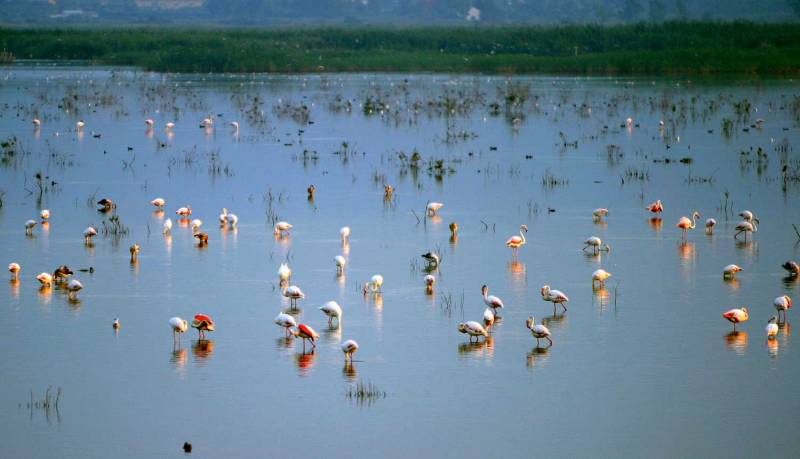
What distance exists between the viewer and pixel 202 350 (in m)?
12.7

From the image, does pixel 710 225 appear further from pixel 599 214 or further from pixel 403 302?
pixel 403 302

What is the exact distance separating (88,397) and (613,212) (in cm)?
1165

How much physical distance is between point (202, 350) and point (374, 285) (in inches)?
114

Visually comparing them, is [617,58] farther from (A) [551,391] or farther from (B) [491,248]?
(A) [551,391]

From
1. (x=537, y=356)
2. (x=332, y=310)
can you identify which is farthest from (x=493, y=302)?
(x=332, y=310)

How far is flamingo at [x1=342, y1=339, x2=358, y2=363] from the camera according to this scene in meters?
12.1

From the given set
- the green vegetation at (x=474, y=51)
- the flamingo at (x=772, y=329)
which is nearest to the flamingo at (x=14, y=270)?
the flamingo at (x=772, y=329)

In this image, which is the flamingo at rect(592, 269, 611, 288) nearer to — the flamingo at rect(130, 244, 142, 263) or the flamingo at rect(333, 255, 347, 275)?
the flamingo at rect(333, 255, 347, 275)

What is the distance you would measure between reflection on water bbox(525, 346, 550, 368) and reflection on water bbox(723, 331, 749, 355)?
5.51ft

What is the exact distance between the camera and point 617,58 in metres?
63.2

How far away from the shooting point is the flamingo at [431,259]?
16.7m

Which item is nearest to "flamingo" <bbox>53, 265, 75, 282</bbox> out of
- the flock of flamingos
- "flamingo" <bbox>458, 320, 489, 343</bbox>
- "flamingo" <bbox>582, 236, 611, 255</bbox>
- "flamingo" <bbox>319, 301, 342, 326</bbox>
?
the flock of flamingos

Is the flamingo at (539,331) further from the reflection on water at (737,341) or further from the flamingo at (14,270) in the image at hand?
the flamingo at (14,270)

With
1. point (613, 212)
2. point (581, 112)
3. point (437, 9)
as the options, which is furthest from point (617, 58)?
point (437, 9)
